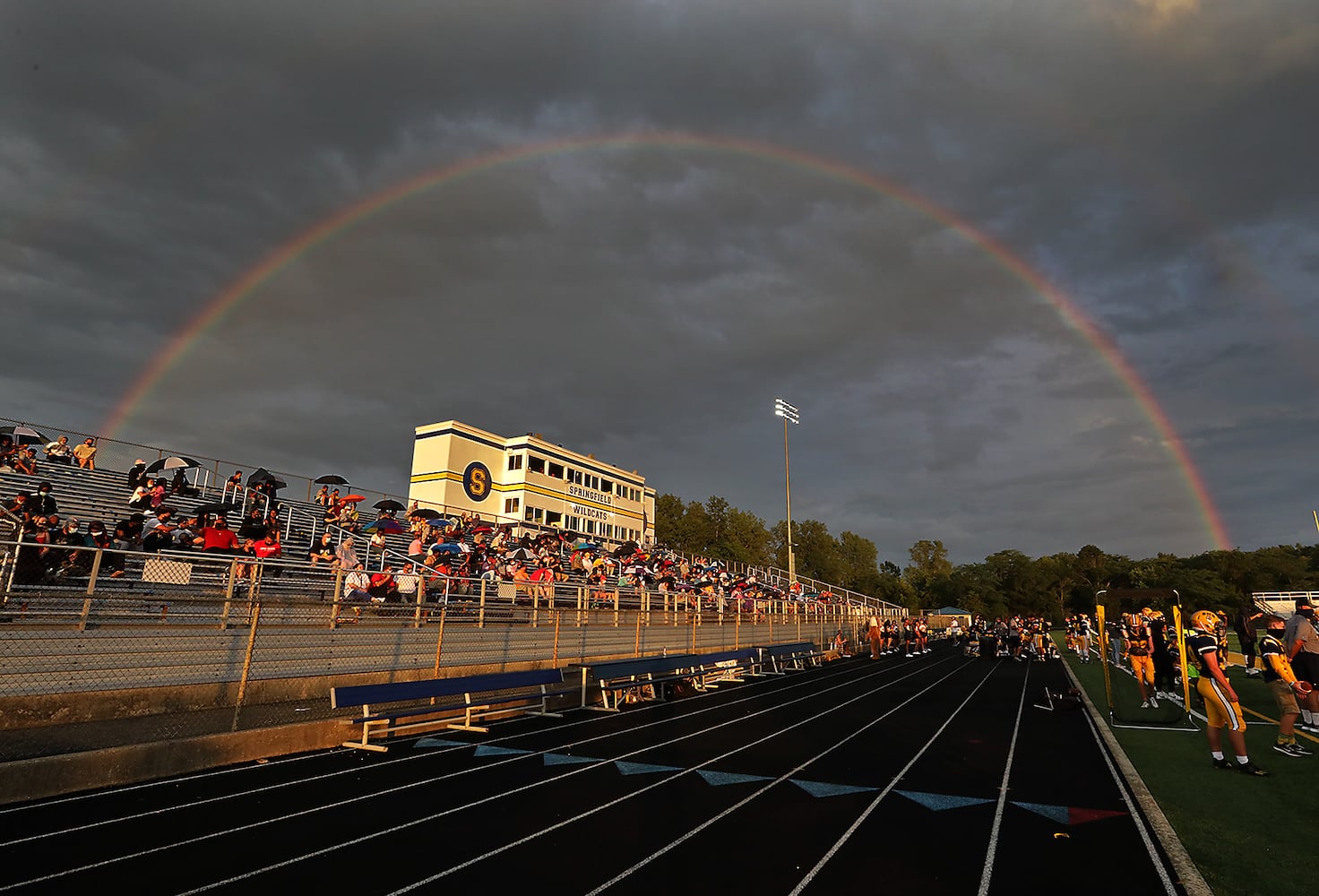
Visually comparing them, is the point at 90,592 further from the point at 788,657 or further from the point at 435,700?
the point at 788,657

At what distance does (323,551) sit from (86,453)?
965 cm

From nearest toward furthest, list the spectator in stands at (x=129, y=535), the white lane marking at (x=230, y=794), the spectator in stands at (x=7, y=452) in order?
the white lane marking at (x=230, y=794) < the spectator in stands at (x=129, y=535) < the spectator in stands at (x=7, y=452)

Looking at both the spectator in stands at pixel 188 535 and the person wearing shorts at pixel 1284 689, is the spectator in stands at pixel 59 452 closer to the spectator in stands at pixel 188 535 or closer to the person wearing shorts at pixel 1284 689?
the spectator in stands at pixel 188 535

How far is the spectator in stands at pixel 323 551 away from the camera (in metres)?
16.7

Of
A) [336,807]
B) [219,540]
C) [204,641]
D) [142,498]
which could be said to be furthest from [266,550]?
[336,807]

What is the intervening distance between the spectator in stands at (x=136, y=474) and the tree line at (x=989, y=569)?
5919 centimetres

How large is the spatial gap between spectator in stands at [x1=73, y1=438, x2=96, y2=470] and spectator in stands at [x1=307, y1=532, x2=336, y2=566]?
7.25 m

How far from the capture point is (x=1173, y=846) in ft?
19.6

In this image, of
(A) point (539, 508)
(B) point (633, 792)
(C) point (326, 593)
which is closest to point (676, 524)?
(A) point (539, 508)

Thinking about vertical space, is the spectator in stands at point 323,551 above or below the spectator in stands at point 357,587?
above

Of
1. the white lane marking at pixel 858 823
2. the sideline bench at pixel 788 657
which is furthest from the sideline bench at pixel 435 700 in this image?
the sideline bench at pixel 788 657

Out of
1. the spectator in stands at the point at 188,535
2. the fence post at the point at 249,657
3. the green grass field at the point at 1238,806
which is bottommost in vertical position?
the green grass field at the point at 1238,806

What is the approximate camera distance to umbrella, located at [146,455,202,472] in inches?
774

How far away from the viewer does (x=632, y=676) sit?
16.0m
